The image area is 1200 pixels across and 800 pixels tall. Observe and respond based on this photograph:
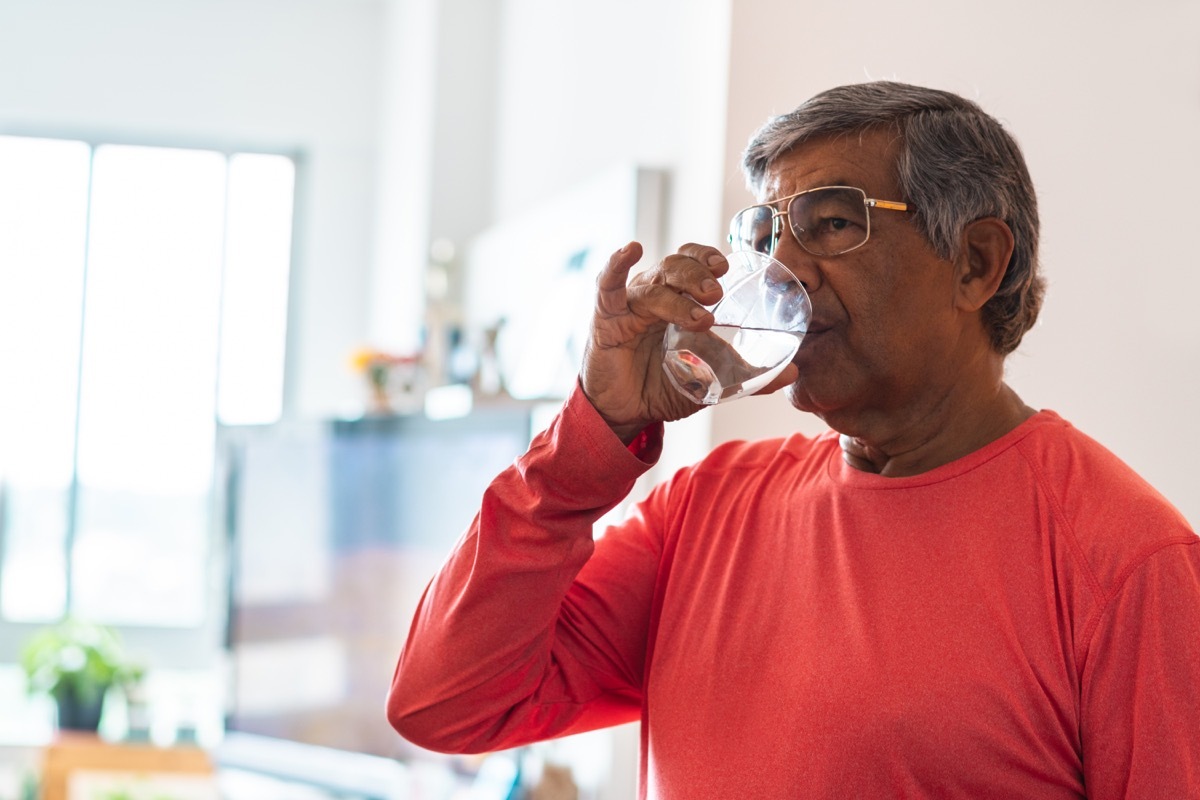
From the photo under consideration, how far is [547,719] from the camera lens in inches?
51.6

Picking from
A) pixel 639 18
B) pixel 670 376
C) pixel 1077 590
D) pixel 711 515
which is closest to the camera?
pixel 1077 590

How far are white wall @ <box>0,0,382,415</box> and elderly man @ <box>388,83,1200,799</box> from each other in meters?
4.37

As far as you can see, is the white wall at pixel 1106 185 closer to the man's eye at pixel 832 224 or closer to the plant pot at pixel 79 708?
the man's eye at pixel 832 224

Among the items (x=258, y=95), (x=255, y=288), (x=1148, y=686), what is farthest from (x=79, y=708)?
(x=1148, y=686)

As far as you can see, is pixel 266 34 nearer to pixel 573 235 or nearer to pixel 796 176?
pixel 573 235

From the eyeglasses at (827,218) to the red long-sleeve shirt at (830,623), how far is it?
0.21 m

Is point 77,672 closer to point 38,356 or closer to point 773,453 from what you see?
point 38,356

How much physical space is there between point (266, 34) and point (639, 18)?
319cm

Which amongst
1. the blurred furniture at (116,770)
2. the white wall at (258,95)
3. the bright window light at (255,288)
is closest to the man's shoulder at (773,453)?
the blurred furniture at (116,770)

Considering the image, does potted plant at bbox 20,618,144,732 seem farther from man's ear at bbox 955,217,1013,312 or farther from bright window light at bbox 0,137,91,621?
man's ear at bbox 955,217,1013,312

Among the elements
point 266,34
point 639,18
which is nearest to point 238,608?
point 639,18

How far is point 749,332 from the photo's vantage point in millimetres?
1064

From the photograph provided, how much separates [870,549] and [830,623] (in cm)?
7

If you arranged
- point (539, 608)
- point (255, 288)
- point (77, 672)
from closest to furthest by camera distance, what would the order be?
point (539, 608) < point (77, 672) < point (255, 288)
